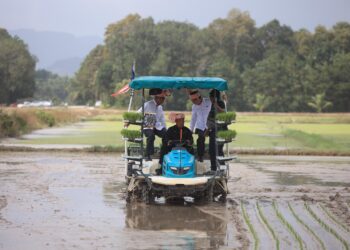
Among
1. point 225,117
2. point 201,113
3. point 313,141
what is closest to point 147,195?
point 201,113

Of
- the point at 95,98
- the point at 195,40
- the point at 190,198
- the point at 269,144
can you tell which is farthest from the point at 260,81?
the point at 190,198

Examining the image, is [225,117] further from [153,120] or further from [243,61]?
[243,61]

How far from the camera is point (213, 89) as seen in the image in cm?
1533

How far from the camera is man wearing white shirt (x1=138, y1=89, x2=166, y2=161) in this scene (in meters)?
15.3

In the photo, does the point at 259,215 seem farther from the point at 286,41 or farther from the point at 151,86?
the point at 286,41

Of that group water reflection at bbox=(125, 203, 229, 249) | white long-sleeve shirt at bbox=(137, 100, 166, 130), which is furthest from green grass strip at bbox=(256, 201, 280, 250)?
white long-sleeve shirt at bbox=(137, 100, 166, 130)

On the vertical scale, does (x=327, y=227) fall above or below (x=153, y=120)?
below

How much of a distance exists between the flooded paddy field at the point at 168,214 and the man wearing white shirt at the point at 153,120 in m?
1.29

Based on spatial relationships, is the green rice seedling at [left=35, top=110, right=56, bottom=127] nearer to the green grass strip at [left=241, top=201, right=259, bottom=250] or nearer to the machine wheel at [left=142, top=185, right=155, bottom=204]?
the machine wheel at [left=142, top=185, right=155, bottom=204]

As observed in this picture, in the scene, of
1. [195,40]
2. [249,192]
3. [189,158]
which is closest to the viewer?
[189,158]

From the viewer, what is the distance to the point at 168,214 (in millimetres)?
13312

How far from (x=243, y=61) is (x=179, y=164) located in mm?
96726

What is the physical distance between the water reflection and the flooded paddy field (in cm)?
1

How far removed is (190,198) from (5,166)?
8.65m
